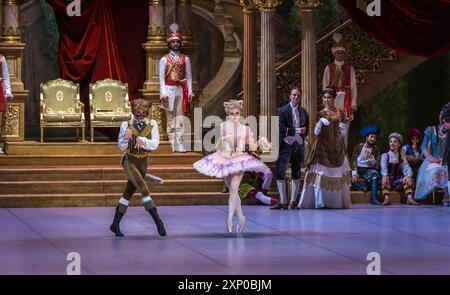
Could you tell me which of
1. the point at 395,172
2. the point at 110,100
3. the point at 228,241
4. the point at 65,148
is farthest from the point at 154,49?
the point at 228,241

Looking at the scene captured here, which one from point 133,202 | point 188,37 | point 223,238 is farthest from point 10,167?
point 223,238

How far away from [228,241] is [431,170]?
14.6 ft

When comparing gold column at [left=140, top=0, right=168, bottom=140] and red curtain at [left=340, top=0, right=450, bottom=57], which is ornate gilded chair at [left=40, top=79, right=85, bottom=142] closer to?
gold column at [left=140, top=0, right=168, bottom=140]

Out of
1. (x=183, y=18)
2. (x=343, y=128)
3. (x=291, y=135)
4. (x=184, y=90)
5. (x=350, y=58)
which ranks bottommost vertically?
(x=291, y=135)

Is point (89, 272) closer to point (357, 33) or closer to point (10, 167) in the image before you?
point (10, 167)

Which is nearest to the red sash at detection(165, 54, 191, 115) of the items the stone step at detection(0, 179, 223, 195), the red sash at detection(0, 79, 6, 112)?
the stone step at detection(0, 179, 223, 195)

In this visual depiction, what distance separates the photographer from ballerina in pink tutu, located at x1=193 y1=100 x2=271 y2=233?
571 inches

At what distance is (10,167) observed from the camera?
60.0 ft

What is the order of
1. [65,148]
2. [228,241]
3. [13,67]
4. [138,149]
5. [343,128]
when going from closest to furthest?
[228,241] < [138,149] < [343,128] < [65,148] < [13,67]

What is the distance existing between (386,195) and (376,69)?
9.50 feet

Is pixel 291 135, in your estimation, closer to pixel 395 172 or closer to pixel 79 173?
pixel 395 172

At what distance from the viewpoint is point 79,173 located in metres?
18.0

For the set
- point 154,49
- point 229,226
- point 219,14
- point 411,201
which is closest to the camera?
point 229,226

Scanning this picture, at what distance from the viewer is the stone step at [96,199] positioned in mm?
17469
